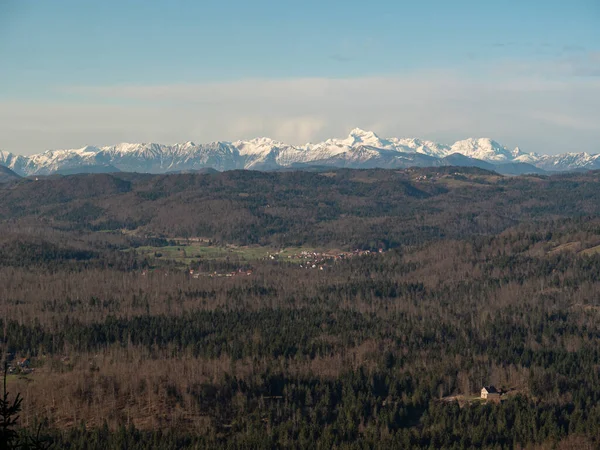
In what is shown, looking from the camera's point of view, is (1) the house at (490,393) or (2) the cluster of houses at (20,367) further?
(2) the cluster of houses at (20,367)

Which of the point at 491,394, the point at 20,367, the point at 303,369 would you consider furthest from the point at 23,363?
the point at 491,394

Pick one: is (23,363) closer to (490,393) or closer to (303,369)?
(303,369)

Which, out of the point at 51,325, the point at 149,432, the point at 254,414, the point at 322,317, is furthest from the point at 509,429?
the point at 51,325

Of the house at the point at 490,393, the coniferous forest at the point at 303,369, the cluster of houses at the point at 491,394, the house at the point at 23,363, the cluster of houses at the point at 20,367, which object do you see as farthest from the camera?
the house at the point at 23,363

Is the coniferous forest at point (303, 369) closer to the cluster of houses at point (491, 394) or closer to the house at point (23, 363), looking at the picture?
the house at point (23, 363)

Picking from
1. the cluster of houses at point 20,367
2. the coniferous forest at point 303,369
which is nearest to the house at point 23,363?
the cluster of houses at point 20,367

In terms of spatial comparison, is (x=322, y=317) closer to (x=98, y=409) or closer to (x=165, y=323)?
(x=165, y=323)

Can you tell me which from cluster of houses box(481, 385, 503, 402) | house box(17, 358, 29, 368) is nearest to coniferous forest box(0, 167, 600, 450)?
house box(17, 358, 29, 368)

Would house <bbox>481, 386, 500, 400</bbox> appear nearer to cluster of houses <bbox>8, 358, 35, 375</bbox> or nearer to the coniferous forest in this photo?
the coniferous forest

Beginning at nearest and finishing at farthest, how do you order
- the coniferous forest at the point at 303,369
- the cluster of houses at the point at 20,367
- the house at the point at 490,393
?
the coniferous forest at the point at 303,369
the house at the point at 490,393
the cluster of houses at the point at 20,367
